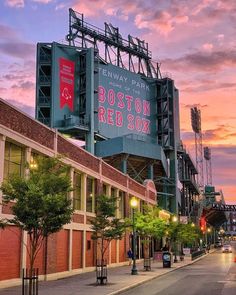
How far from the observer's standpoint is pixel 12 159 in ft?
89.1

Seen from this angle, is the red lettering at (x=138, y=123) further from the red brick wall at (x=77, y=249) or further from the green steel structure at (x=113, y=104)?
the red brick wall at (x=77, y=249)

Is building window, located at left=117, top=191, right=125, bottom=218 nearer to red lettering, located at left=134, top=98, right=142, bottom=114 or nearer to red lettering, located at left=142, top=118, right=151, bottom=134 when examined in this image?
red lettering, located at left=134, top=98, right=142, bottom=114

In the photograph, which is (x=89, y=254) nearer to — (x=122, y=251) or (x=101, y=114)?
(x=122, y=251)

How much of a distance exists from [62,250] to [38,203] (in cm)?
1726

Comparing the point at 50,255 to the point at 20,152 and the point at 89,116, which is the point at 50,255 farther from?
the point at 89,116

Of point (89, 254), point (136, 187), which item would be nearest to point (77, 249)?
point (89, 254)

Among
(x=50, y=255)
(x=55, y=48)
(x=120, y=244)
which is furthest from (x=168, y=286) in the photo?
(x=55, y=48)

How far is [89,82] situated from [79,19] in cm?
1534

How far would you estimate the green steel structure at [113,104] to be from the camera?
74.1 metres

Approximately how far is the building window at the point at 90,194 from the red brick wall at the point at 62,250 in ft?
21.7

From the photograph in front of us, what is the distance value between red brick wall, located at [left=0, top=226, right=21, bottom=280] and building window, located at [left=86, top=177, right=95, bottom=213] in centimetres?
1423

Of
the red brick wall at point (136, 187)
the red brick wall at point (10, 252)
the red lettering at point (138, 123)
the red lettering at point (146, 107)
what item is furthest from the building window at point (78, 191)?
the red lettering at point (146, 107)

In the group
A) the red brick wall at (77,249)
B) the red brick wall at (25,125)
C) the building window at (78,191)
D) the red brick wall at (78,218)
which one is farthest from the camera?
the building window at (78,191)

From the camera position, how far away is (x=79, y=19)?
274 ft
